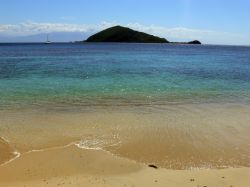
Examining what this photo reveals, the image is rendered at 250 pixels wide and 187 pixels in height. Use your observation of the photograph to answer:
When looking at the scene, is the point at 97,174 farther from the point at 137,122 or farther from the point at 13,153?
the point at 137,122

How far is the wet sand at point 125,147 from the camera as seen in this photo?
28.9 ft

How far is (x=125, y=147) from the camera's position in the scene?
446 inches

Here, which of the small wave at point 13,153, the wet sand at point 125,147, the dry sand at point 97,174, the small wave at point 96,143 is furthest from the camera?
the small wave at point 96,143

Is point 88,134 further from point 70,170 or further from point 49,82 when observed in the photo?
point 49,82

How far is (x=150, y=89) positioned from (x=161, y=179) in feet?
49.9

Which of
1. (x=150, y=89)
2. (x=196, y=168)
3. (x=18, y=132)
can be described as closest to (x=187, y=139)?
(x=196, y=168)

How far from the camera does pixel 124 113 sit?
15969 millimetres

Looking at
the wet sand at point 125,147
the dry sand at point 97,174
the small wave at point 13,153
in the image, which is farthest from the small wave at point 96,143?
the small wave at point 13,153

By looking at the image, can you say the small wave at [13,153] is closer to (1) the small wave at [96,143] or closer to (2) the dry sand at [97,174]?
(2) the dry sand at [97,174]

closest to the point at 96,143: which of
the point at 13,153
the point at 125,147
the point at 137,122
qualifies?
the point at 125,147

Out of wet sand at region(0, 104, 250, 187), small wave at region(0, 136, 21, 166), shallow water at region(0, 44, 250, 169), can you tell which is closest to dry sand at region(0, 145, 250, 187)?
wet sand at region(0, 104, 250, 187)

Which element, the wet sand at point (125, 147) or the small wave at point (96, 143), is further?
the small wave at point (96, 143)

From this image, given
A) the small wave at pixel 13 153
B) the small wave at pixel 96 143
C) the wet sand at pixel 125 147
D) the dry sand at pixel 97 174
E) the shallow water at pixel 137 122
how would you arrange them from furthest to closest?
the small wave at pixel 96 143 → the shallow water at pixel 137 122 → the small wave at pixel 13 153 → the wet sand at pixel 125 147 → the dry sand at pixel 97 174

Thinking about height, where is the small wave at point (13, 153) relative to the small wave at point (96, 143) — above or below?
below
